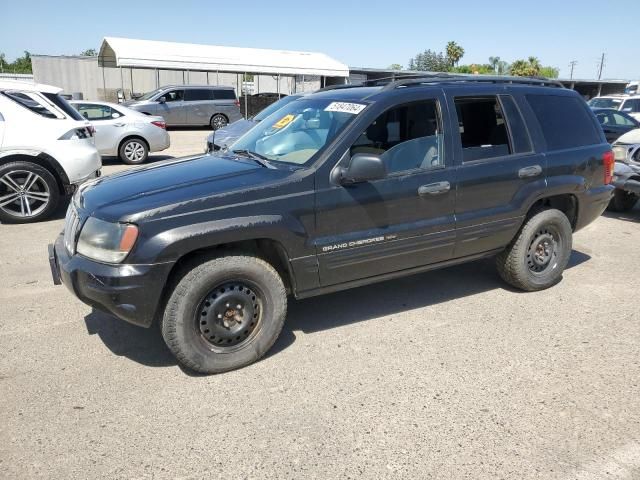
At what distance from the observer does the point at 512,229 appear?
4.36 metres

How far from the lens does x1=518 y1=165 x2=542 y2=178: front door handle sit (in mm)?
4252

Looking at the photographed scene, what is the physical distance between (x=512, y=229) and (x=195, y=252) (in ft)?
8.81

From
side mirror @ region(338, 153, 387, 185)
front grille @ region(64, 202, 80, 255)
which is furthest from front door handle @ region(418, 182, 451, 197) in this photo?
front grille @ region(64, 202, 80, 255)

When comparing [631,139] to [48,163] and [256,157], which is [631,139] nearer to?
[256,157]

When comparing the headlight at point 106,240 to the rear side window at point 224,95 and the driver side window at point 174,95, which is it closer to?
the driver side window at point 174,95

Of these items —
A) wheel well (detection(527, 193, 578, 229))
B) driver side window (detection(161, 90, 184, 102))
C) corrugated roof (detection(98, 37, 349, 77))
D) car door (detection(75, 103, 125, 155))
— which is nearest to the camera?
wheel well (detection(527, 193, 578, 229))

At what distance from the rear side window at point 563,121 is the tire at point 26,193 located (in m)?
6.02

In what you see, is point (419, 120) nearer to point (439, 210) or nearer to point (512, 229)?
point (439, 210)

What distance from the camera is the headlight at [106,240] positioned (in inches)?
117

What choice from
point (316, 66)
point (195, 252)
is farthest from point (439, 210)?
point (316, 66)

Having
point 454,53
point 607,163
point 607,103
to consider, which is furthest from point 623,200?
point 454,53

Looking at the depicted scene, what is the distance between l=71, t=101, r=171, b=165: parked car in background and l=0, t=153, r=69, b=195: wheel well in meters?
4.50

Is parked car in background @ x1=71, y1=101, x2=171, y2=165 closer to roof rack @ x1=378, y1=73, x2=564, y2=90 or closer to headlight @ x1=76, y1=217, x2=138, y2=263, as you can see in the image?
roof rack @ x1=378, y1=73, x2=564, y2=90

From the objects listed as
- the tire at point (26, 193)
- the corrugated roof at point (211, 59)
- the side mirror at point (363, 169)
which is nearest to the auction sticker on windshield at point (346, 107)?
the side mirror at point (363, 169)
